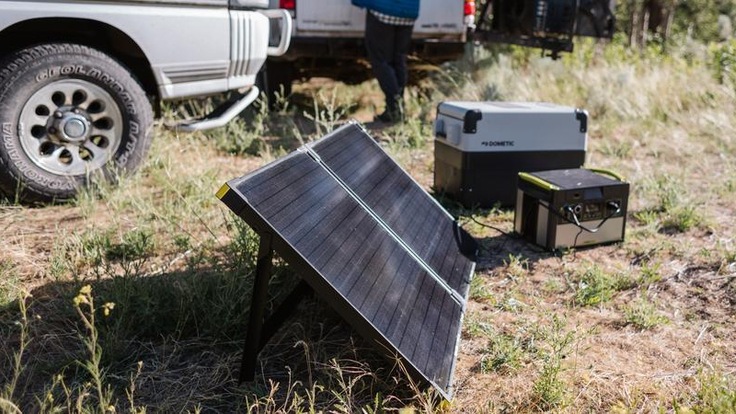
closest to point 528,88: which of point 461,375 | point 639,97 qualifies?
point 639,97

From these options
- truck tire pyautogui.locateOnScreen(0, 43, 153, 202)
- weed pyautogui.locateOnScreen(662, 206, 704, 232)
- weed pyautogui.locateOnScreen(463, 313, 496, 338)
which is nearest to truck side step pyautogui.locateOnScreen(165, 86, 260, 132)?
truck tire pyautogui.locateOnScreen(0, 43, 153, 202)

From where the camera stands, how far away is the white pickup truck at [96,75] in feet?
16.2

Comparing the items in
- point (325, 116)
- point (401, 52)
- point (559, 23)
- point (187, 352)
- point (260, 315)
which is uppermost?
point (559, 23)

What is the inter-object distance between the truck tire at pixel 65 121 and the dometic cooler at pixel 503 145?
1.94 m

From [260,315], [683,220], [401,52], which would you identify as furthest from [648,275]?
[401,52]

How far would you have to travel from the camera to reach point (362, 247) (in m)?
3.28

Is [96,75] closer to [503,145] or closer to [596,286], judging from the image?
[503,145]

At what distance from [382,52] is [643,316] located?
4.61m

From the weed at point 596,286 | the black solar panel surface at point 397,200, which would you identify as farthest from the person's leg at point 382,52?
the weed at point 596,286

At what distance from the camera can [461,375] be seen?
11.0 ft

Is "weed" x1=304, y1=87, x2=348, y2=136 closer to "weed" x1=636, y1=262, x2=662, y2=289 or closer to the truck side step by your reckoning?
the truck side step

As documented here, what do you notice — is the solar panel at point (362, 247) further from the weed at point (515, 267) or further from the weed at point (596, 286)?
the weed at point (596, 286)

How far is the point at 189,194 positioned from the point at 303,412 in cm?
263

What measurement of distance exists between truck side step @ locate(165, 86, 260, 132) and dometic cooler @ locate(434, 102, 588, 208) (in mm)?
1363
